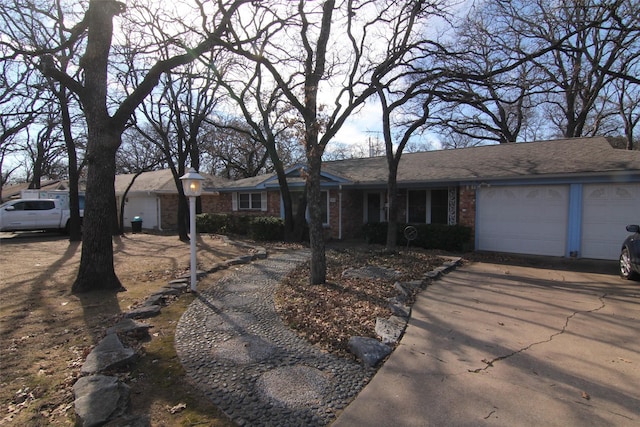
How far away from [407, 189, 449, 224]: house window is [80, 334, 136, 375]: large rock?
11499 millimetres

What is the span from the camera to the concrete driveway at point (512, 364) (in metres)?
2.78

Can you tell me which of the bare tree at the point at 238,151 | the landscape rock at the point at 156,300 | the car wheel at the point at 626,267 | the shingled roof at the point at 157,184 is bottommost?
the landscape rock at the point at 156,300

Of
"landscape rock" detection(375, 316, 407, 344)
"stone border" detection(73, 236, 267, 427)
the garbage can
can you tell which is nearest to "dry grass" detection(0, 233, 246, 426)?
"stone border" detection(73, 236, 267, 427)

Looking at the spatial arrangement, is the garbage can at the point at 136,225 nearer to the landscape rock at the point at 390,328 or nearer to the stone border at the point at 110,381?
the stone border at the point at 110,381

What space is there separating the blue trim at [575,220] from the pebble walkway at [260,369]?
9093mm

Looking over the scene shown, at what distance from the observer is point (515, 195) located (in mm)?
10867

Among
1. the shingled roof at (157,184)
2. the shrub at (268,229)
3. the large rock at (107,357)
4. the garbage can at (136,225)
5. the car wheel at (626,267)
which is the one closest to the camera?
the large rock at (107,357)

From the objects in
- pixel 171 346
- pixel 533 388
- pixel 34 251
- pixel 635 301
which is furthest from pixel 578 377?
pixel 34 251

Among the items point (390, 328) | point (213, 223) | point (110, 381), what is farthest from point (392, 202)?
point (213, 223)

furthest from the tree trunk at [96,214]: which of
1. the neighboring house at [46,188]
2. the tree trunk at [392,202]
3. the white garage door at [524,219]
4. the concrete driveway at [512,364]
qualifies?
the neighboring house at [46,188]

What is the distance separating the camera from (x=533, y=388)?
316 centimetres

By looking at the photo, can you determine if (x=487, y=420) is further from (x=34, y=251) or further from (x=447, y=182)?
(x=34, y=251)

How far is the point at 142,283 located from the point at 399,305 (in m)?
5.30

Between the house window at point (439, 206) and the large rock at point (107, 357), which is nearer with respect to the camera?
the large rock at point (107, 357)
